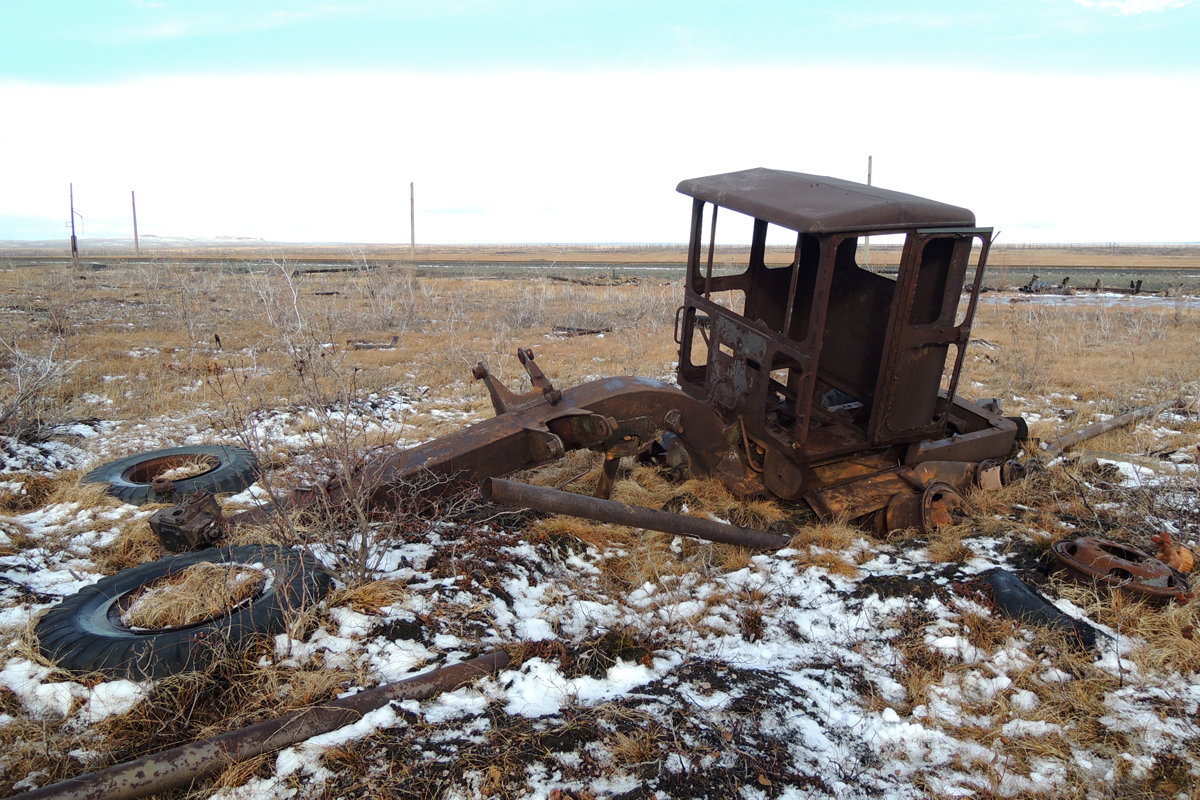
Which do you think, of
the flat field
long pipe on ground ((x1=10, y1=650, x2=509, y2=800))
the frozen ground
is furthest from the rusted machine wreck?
long pipe on ground ((x1=10, y1=650, x2=509, y2=800))

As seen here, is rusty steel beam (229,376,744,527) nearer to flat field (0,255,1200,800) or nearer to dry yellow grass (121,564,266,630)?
flat field (0,255,1200,800)

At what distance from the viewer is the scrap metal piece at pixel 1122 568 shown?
11.5 ft

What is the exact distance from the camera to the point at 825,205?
13.5 feet

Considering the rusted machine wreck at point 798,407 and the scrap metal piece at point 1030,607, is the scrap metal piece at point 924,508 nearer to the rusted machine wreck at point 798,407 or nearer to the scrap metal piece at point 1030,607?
the rusted machine wreck at point 798,407

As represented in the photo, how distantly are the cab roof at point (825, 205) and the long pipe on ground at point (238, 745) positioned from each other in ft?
9.87

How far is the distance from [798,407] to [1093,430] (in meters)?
3.86

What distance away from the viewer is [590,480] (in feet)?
17.6

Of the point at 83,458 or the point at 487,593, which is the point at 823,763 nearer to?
the point at 487,593

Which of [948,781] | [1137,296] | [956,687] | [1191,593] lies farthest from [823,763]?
[1137,296]

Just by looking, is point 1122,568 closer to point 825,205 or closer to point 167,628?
point 825,205

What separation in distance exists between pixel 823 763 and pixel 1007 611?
168cm

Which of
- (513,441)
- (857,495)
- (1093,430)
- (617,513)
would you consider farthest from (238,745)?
(1093,430)

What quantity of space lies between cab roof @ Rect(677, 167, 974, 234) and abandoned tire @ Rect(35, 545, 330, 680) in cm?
331

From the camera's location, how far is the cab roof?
154 inches
